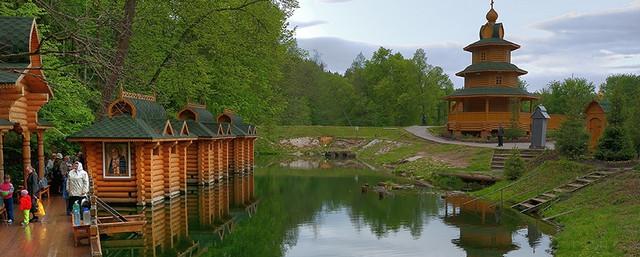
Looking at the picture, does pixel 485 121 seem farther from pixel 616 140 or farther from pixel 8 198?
pixel 8 198

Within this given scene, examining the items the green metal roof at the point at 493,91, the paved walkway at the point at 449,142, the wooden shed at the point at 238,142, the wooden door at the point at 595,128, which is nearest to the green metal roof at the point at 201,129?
the wooden shed at the point at 238,142

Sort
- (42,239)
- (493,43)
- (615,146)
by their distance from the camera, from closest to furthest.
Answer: (42,239), (615,146), (493,43)

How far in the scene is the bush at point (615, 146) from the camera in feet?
76.2

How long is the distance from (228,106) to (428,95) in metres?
45.8

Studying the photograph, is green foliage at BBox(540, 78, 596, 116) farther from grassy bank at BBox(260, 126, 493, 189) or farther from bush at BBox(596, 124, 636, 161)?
bush at BBox(596, 124, 636, 161)

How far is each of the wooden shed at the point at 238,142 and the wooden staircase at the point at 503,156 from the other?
16032 millimetres

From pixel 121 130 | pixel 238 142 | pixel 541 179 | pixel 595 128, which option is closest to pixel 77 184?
pixel 121 130

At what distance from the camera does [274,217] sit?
888 inches

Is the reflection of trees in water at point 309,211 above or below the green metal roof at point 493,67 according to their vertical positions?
below

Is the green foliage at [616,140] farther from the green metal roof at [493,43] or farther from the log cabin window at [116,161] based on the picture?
the green metal roof at [493,43]

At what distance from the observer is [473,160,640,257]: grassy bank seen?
13.8m

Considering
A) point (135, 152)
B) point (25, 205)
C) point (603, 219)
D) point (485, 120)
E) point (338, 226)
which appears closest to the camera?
Result: point (25, 205)

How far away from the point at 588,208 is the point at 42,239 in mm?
16839

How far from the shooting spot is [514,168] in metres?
26.8
